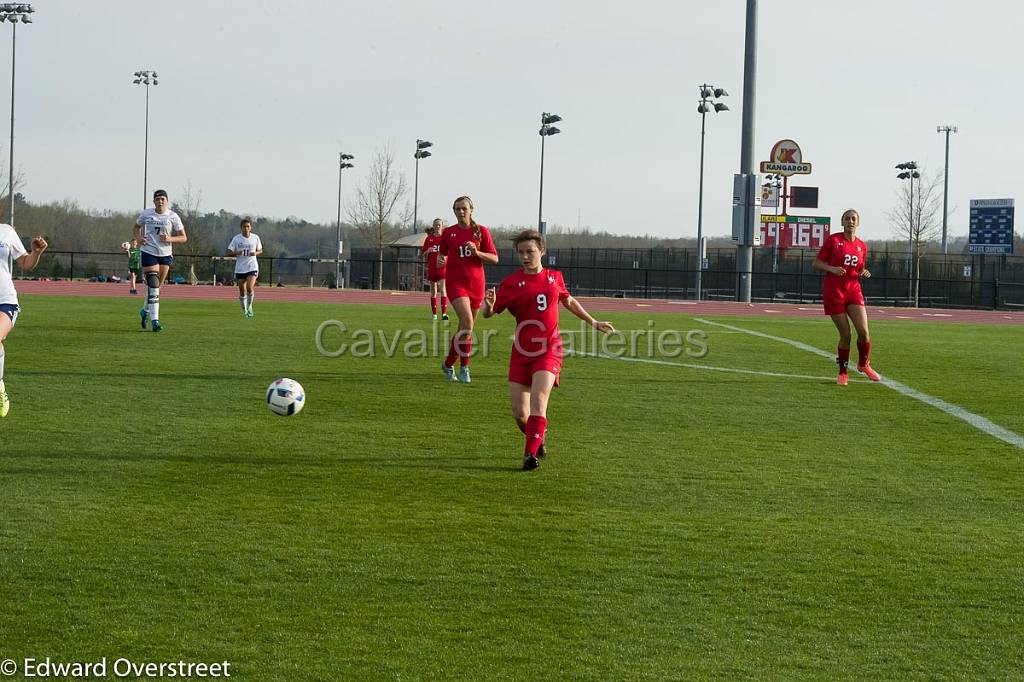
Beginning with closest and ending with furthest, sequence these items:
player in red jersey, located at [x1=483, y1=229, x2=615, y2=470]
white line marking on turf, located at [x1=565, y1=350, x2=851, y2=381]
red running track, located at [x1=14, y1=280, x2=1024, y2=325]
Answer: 1. player in red jersey, located at [x1=483, y1=229, x2=615, y2=470]
2. white line marking on turf, located at [x1=565, y1=350, x2=851, y2=381]
3. red running track, located at [x1=14, y1=280, x2=1024, y2=325]

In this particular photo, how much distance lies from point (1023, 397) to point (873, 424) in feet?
10.2

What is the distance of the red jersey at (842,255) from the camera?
13883mm

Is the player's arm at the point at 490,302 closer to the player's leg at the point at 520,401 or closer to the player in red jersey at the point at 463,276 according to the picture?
the player's leg at the point at 520,401

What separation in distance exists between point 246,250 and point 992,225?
254ft

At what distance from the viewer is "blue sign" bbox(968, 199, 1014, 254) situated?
87.1 metres

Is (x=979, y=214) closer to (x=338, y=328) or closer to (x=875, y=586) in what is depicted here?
(x=338, y=328)

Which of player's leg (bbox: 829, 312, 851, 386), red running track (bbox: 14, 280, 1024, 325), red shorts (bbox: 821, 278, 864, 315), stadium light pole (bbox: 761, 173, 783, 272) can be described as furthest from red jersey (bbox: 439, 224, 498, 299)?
stadium light pole (bbox: 761, 173, 783, 272)

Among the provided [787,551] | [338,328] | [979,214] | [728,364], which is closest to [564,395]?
[728,364]

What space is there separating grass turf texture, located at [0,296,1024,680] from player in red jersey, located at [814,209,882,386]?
1971 mm

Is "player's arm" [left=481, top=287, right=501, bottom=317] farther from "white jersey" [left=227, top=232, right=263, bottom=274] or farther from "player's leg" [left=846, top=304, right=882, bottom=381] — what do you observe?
"white jersey" [left=227, top=232, right=263, bottom=274]

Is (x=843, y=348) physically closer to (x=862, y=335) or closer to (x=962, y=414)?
(x=862, y=335)

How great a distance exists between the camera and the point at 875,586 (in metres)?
5.34

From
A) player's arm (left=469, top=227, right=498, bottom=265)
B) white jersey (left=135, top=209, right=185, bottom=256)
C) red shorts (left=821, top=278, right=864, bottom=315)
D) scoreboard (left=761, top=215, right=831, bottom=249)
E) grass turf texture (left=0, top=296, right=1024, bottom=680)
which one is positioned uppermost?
scoreboard (left=761, top=215, right=831, bottom=249)

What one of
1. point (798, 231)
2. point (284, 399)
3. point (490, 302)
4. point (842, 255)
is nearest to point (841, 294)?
point (842, 255)
